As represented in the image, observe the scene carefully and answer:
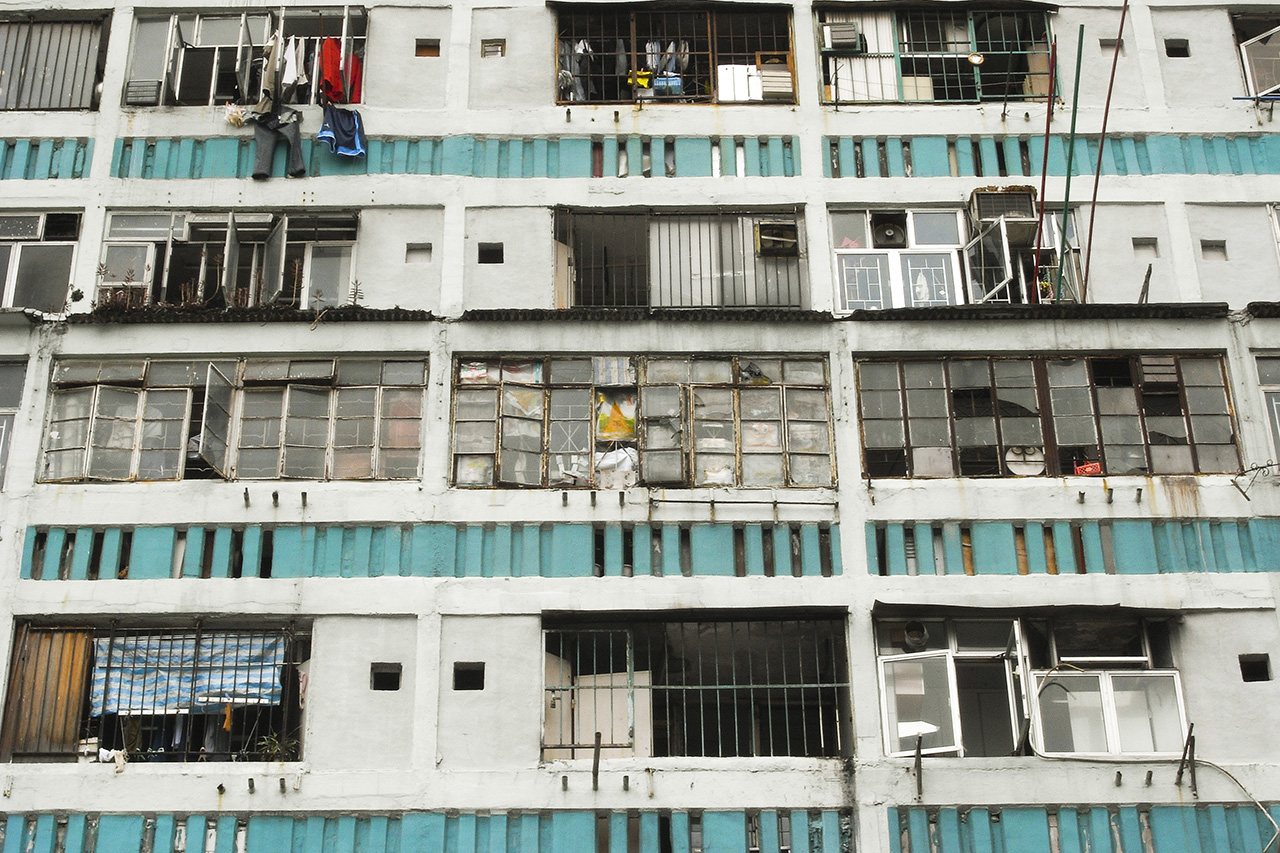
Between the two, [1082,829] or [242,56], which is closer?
[1082,829]

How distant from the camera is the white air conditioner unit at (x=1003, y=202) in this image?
19.5 metres

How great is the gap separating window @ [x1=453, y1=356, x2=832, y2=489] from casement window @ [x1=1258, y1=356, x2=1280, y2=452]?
5.93 meters

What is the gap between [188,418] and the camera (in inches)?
730

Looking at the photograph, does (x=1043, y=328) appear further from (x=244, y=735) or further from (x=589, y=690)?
(x=244, y=735)

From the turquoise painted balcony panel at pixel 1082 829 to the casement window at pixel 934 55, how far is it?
10.2 meters

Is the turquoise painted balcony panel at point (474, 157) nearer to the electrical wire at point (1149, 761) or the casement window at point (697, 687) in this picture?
the casement window at point (697, 687)

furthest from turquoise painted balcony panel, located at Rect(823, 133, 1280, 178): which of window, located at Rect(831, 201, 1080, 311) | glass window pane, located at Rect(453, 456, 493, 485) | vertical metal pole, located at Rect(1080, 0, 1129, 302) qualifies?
glass window pane, located at Rect(453, 456, 493, 485)

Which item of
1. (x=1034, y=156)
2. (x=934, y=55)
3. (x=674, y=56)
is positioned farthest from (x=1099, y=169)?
(x=674, y=56)

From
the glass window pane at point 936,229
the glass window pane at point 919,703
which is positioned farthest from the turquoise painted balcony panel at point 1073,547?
the glass window pane at point 936,229

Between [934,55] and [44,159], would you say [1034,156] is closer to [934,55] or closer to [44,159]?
[934,55]

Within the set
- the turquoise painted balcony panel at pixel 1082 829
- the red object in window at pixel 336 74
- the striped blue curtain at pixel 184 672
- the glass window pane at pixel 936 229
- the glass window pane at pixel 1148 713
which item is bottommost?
the turquoise painted balcony panel at pixel 1082 829

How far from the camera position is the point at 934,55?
2089 cm

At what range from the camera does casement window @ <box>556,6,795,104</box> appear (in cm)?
2069

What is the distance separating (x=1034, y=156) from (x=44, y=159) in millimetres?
14414
